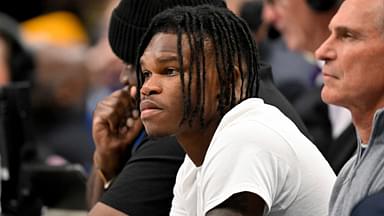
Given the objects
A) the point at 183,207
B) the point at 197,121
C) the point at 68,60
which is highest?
the point at 197,121

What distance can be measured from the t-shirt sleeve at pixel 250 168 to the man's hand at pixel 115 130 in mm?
765

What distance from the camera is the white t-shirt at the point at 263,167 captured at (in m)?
2.03

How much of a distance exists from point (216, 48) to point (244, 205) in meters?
0.37

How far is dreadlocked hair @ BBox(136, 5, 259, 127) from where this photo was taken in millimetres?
2197

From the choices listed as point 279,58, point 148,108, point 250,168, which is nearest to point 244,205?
point 250,168

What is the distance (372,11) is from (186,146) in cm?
45

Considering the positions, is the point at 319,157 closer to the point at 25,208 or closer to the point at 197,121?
the point at 197,121

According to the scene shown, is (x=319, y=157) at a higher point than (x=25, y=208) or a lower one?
higher

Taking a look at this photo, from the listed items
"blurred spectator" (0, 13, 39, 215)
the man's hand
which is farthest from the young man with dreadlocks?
"blurred spectator" (0, 13, 39, 215)

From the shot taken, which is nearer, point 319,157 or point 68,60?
point 319,157

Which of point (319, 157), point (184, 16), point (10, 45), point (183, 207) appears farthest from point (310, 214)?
point (10, 45)

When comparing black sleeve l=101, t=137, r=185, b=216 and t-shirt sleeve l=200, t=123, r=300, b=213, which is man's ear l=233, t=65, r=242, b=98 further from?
black sleeve l=101, t=137, r=185, b=216

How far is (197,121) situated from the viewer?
2199 millimetres

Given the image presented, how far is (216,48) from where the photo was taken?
87.7 inches
